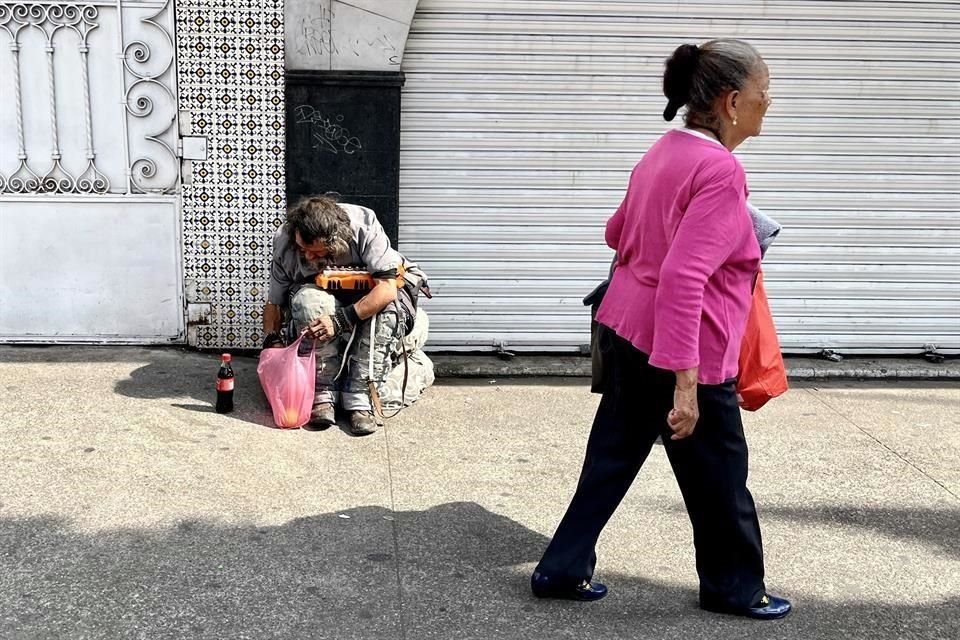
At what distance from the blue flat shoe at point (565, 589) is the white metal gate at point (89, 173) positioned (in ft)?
10.8

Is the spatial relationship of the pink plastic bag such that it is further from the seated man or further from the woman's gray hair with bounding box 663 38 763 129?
the woman's gray hair with bounding box 663 38 763 129

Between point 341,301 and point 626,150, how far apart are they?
81.7 inches

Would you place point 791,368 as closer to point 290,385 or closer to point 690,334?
point 290,385

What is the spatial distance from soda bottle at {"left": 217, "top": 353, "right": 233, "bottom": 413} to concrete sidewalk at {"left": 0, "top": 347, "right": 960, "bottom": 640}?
65 millimetres

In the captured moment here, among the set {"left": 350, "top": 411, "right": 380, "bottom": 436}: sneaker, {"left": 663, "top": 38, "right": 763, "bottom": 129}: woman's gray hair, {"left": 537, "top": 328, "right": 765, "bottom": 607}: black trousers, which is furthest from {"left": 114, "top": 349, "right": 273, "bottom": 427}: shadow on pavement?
{"left": 663, "top": 38, "right": 763, "bottom": 129}: woman's gray hair

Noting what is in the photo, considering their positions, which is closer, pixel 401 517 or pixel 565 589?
pixel 565 589

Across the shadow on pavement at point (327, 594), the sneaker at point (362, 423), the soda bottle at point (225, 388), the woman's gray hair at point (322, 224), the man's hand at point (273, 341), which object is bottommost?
the shadow on pavement at point (327, 594)

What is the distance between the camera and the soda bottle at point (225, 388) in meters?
5.10

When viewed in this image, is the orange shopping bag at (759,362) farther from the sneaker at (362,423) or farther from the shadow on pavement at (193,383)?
the shadow on pavement at (193,383)

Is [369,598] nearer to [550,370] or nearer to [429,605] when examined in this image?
[429,605]

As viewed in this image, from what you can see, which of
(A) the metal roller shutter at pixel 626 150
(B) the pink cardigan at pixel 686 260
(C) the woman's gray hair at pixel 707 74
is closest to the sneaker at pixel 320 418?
(A) the metal roller shutter at pixel 626 150

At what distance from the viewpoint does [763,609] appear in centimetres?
347

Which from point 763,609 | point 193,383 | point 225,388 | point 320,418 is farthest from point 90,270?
point 763,609

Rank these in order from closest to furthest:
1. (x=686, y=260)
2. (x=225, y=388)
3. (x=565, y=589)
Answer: (x=686, y=260) < (x=565, y=589) < (x=225, y=388)
